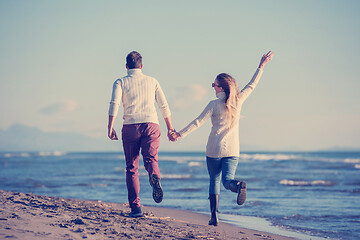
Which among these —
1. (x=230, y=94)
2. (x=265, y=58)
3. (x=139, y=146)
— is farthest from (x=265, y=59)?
(x=139, y=146)

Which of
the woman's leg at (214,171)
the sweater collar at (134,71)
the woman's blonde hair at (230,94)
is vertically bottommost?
the woman's leg at (214,171)

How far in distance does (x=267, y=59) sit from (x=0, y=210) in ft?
13.2

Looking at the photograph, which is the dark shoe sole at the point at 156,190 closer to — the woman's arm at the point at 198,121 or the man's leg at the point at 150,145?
the man's leg at the point at 150,145

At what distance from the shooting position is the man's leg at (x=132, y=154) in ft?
18.1

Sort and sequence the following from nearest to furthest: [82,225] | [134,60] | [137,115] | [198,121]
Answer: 1. [82,225]
2. [198,121]
3. [137,115]
4. [134,60]

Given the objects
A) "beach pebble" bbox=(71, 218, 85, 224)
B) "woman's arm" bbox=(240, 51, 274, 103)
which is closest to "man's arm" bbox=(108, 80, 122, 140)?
"beach pebble" bbox=(71, 218, 85, 224)

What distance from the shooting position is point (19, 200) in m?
6.34

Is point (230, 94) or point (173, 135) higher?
point (230, 94)

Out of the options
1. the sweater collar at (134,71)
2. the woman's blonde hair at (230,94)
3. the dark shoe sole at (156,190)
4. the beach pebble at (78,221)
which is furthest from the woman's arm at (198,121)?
the beach pebble at (78,221)

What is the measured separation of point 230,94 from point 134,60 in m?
1.36

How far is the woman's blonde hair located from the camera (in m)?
5.26

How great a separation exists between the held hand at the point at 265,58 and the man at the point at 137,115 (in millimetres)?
1417

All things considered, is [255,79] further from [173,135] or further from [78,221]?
[78,221]

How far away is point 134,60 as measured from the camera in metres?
5.63
